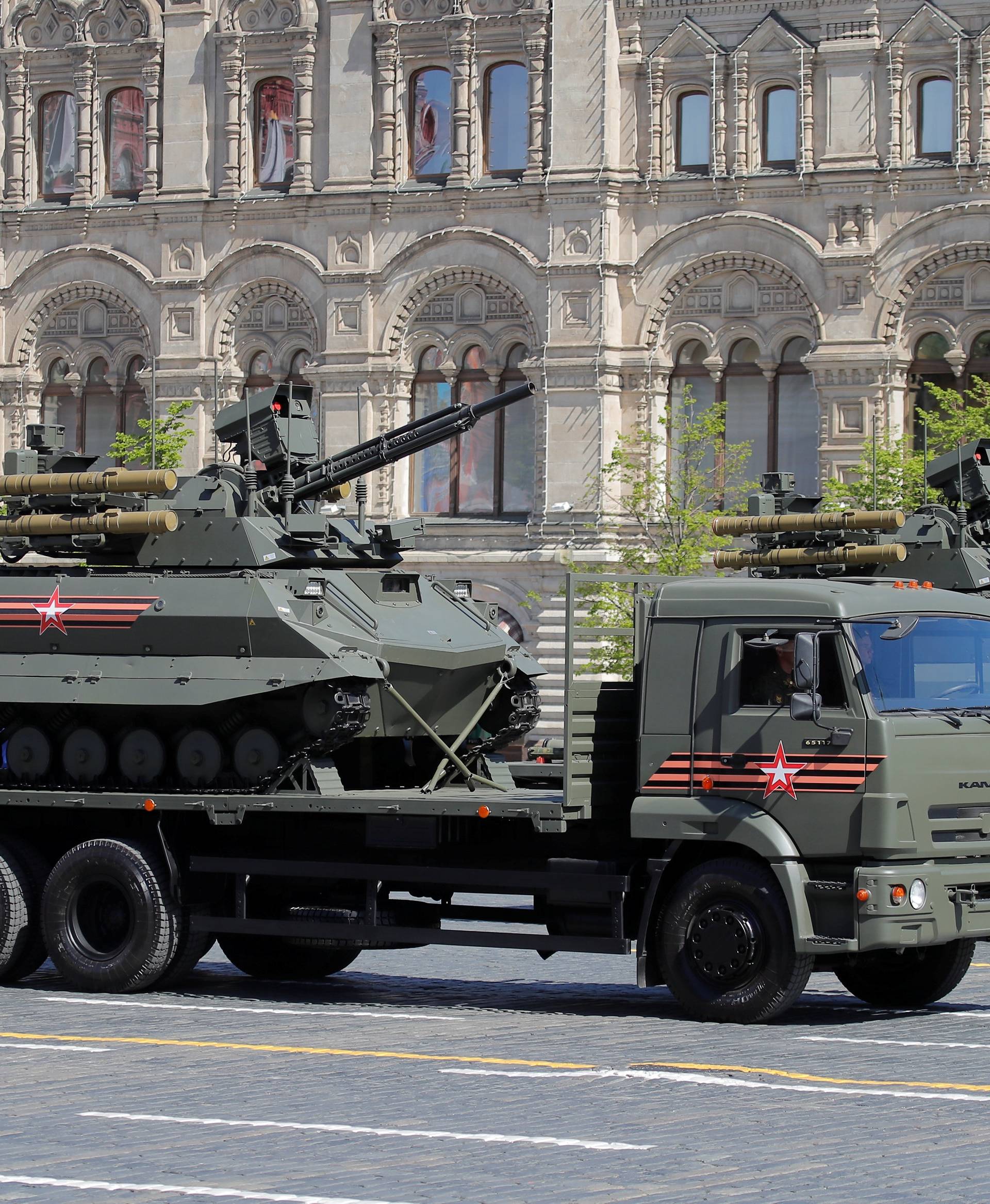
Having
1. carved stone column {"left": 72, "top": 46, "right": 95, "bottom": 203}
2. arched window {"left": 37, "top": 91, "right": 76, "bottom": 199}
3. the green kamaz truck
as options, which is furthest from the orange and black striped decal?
arched window {"left": 37, "top": 91, "right": 76, "bottom": 199}

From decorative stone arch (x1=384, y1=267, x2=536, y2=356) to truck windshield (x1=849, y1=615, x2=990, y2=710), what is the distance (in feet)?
92.2

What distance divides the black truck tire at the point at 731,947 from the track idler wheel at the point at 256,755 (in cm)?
324

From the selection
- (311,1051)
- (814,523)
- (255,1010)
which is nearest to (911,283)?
(814,523)

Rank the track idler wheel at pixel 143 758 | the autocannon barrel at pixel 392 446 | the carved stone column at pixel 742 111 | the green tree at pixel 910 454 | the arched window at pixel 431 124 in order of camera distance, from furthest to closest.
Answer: the arched window at pixel 431 124 < the carved stone column at pixel 742 111 < the green tree at pixel 910 454 < the autocannon barrel at pixel 392 446 < the track idler wheel at pixel 143 758

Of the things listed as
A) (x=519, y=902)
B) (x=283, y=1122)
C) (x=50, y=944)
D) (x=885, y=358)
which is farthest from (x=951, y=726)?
(x=885, y=358)

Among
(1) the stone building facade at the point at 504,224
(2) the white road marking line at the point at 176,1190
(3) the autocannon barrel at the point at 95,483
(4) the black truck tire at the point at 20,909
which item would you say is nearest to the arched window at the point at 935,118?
(1) the stone building facade at the point at 504,224

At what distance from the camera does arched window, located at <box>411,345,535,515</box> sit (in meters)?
42.2

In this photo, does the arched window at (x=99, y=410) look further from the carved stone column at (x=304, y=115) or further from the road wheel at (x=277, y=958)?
→ the road wheel at (x=277, y=958)

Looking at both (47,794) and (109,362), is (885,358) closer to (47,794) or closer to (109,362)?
(109,362)

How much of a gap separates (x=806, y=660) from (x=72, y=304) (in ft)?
112

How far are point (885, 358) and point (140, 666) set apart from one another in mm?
25300

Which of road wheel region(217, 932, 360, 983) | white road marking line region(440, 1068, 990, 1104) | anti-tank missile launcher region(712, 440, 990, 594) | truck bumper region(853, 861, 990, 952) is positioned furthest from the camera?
anti-tank missile launcher region(712, 440, 990, 594)

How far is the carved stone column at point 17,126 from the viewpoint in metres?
44.9

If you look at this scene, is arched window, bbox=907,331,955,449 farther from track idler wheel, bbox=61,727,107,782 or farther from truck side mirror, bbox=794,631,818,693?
truck side mirror, bbox=794,631,818,693
